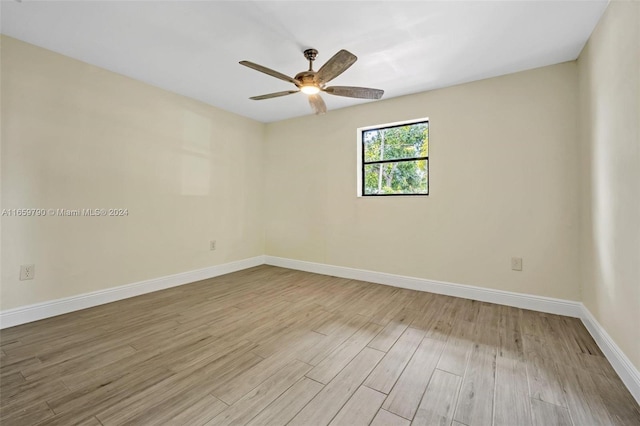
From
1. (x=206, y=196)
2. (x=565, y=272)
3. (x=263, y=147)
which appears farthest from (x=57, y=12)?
(x=565, y=272)

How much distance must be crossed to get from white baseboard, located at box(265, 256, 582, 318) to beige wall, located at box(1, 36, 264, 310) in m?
1.61

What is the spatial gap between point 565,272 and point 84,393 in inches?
150

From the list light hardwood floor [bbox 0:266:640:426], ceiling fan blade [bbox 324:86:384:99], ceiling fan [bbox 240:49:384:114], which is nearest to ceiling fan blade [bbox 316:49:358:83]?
ceiling fan [bbox 240:49:384:114]

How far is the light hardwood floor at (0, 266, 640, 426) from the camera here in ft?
4.37

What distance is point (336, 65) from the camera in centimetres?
198

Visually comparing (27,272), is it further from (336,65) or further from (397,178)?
(397,178)

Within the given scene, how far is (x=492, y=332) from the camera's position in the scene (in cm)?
219

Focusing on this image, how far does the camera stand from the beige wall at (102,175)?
7.54ft

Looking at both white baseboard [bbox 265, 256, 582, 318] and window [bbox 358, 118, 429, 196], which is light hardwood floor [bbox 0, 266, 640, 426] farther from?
window [bbox 358, 118, 429, 196]

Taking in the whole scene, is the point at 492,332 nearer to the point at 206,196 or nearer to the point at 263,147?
the point at 206,196

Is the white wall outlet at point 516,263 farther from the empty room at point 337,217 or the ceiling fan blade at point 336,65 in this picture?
the ceiling fan blade at point 336,65

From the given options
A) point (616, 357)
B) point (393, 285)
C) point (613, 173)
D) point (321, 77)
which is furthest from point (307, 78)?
point (616, 357)

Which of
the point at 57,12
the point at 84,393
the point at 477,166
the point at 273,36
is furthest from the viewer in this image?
the point at 477,166

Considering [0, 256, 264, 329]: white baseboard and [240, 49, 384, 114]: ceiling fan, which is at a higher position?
[240, 49, 384, 114]: ceiling fan
